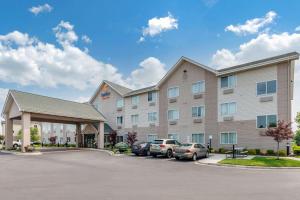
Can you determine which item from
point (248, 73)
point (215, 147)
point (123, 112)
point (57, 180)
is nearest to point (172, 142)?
point (215, 147)

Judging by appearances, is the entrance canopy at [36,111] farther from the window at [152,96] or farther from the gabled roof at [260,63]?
the gabled roof at [260,63]

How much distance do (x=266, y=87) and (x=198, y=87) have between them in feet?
26.6

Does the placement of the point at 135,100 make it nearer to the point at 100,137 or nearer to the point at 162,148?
the point at 100,137

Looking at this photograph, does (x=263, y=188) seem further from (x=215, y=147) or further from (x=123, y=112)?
(x=123, y=112)

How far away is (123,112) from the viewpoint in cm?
4016

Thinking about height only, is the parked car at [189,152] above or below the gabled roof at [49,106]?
below

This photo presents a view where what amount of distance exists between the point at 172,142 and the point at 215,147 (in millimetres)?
7138

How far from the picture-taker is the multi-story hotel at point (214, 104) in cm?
2431

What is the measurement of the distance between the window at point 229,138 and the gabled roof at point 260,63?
688 cm

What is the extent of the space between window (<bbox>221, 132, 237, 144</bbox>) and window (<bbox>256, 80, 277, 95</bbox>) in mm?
5273

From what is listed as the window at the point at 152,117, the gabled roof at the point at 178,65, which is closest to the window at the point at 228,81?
the gabled roof at the point at 178,65

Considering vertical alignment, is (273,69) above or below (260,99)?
above

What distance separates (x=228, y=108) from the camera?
90.9 ft

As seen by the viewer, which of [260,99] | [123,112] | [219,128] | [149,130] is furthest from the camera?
[123,112]
